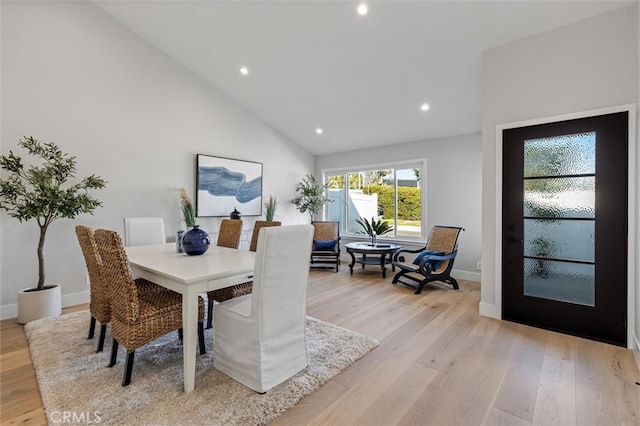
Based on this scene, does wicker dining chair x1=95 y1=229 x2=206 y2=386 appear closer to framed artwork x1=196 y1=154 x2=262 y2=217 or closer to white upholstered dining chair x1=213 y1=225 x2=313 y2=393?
white upholstered dining chair x1=213 y1=225 x2=313 y2=393

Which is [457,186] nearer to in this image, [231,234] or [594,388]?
[594,388]

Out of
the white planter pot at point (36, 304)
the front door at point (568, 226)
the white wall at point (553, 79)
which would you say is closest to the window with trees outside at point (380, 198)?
the white wall at point (553, 79)

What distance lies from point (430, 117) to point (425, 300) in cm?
281

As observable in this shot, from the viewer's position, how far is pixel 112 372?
204 centimetres

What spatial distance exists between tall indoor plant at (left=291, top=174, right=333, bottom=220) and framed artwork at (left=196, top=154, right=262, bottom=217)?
101cm

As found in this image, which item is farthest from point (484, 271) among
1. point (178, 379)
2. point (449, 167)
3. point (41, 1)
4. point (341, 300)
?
point (41, 1)

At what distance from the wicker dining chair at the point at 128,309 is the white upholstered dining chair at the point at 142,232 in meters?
1.41

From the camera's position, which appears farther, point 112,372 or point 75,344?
point 75,344

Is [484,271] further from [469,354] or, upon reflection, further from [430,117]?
[430,117]

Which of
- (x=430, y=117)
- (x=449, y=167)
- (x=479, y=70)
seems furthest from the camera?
(x=449, y=167)

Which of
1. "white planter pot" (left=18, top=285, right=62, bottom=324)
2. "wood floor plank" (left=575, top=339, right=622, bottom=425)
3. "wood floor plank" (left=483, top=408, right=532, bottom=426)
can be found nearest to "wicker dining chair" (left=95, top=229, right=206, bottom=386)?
"white planter pot" (left=18, top=285, right=62, bottom=324)

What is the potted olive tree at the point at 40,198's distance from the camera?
2.88 m

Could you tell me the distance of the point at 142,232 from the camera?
3.44m

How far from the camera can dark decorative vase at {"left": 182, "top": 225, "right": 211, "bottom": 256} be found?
252 cm
